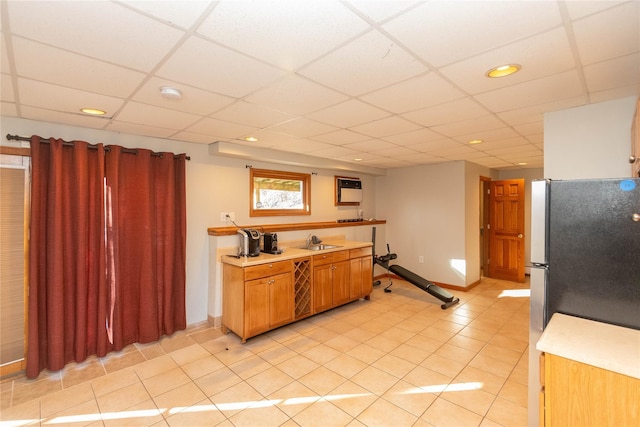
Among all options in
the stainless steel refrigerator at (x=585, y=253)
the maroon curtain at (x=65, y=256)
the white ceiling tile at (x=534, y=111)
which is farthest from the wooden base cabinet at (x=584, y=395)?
the maroon curtain at (x=65, y=256)

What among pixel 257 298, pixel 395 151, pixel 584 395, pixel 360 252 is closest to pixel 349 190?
pixel 360 252

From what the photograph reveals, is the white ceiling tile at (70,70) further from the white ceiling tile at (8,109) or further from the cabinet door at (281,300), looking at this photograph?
the cabinet door at (281,300)

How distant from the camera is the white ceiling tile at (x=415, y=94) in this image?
194 cm

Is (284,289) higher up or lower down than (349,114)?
lower down

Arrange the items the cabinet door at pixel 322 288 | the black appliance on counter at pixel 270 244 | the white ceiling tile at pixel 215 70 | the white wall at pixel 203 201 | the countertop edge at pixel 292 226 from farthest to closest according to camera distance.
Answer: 1. the cabinet door at pixel 322 288
2. the black appliance on counter at pixel 270 244
3. the countertop edge at pixel 292 226
4. the white wall at pixel 203 201
5. the white ceiling tile at pixel 215 70

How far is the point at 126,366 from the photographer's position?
2852 mm

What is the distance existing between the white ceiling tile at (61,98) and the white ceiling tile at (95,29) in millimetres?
692

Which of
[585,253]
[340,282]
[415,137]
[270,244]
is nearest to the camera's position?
[585,253]

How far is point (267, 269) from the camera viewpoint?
346 cm

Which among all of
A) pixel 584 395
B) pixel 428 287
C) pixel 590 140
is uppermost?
pixel 590 140

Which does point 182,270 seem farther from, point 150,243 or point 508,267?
point 508,267

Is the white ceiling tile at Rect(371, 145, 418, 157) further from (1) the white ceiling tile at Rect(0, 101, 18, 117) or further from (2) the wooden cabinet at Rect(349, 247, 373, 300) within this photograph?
(1) the white ceiling tile at Rect(0, 101, 18, 117)

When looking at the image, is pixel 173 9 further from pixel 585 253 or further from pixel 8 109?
pixel 585 253

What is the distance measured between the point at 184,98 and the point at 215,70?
59cm
